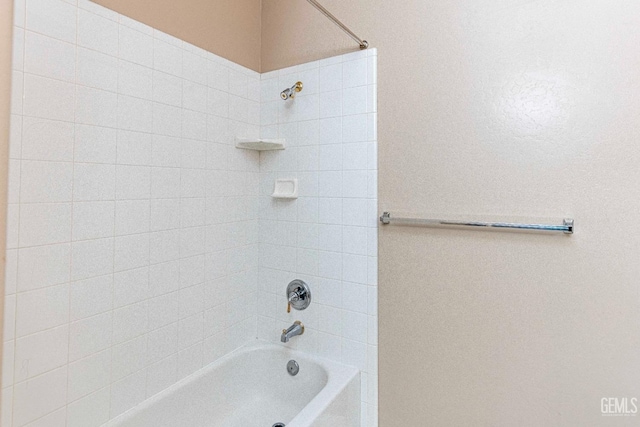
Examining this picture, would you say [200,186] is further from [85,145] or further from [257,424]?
[257,424]

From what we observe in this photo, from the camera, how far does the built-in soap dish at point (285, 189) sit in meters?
1.84

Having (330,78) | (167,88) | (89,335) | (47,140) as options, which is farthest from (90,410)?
(330,78)

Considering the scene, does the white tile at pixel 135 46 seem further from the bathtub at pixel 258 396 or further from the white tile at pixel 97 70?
the bathtub at pixel 258 396

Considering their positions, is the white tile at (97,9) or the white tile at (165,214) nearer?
the white tile at (97,9)

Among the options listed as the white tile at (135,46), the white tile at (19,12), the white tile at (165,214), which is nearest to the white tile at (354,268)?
the white tile at (165,214)

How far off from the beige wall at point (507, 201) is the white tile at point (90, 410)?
1.15 m

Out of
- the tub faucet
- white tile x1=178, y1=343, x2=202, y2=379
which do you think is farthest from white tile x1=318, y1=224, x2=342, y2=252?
white tile x1=178, y1=343, x2=202, y2=379

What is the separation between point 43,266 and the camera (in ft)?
3.59

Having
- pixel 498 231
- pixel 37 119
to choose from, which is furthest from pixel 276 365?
pixel 37 119

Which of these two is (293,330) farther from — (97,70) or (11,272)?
(97,70)

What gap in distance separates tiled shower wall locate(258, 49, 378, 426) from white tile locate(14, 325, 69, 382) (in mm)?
993

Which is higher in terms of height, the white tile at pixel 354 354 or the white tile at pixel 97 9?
the white tile at pixel 97 9

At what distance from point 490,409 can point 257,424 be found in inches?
43.2

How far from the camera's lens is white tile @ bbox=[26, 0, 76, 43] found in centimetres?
106
